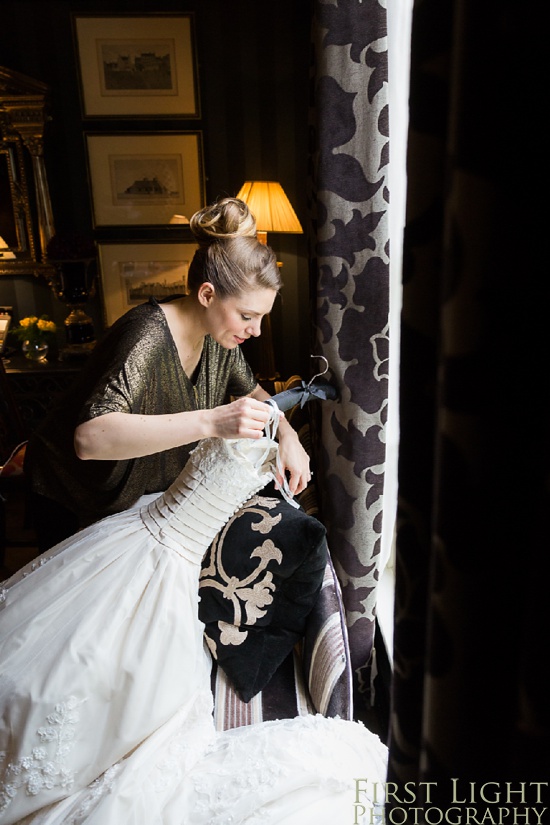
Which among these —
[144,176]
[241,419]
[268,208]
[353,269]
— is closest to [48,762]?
[241,419]

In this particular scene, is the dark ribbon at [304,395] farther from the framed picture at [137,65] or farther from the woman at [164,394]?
the framed picture at [137,65]

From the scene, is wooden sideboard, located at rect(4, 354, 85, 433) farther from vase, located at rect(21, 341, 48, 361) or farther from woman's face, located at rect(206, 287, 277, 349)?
woman's face, located at rect(206, 287, 277, 349)

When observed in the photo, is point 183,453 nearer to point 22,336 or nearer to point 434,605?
point 434,605

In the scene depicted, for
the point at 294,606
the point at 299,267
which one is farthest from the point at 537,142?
the point at 299,267

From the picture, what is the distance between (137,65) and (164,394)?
241cm

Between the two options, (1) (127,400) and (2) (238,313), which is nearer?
(1) (127,400)

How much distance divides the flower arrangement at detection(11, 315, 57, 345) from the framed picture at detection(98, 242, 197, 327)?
35 centimetres

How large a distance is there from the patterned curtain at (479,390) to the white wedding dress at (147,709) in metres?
0.66

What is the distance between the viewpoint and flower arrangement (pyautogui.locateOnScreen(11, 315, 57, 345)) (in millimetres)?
3279

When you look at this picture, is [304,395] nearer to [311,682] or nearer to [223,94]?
[311,682]

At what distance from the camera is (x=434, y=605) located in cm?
40

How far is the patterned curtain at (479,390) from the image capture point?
1.04 ft

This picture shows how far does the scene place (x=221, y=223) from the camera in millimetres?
1481

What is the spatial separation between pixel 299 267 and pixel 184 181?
0.80 metres
